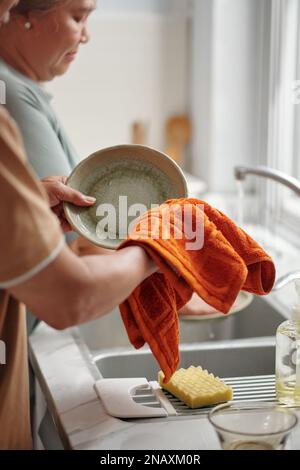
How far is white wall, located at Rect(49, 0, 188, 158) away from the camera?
2.77 metres

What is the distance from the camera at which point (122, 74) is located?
2.82 metres

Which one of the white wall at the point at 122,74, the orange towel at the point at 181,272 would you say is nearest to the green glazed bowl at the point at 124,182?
the orange towel at the point at 181,272

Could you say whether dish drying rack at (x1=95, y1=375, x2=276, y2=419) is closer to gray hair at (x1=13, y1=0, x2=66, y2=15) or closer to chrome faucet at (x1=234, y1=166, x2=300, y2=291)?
chrome faucet at (x1=234, y1=166, x2=300, y2=291)

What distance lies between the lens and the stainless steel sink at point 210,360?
1569mm

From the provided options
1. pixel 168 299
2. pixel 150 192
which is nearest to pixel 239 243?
pixel 168 299

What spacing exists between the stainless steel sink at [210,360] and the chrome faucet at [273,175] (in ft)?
1.15

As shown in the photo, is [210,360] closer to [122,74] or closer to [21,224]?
[21,224]

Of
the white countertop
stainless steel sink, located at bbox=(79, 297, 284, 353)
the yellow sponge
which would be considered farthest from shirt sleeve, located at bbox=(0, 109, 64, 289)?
stainless steel sink, located at bbox=(79, 297, 284, 353)

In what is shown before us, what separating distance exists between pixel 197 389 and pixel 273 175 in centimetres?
66

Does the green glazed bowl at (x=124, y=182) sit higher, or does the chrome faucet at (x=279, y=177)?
the green glazed bowl at (x=124, y=182)

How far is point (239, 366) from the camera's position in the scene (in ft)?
5.22

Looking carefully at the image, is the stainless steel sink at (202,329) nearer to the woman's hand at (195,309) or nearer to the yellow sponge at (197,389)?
the woman's hand at (195,309)

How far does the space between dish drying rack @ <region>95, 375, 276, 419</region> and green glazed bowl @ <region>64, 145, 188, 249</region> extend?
24 centimetres
